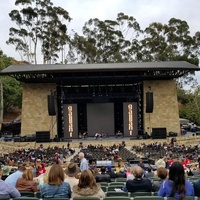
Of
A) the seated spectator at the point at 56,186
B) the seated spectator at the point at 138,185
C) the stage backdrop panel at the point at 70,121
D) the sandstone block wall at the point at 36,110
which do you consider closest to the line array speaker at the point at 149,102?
the stage backdrop panel at the point at 70,121

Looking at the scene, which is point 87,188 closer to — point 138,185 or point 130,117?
point 138,185

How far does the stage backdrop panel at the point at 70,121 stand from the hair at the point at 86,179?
28.7 metres

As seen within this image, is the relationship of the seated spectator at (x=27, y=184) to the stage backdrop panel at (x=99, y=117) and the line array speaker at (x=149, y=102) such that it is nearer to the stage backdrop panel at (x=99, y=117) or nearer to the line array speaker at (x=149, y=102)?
the line array speaker at (x=149, y=102)

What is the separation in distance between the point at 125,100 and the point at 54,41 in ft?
83.3

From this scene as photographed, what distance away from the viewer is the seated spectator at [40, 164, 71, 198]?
17.8ft

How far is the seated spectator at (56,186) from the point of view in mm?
5434

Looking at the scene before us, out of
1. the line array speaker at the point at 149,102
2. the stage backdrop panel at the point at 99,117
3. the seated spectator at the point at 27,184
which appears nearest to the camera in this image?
the seated spectator at the point at 27,184

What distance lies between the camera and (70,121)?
1345 inches

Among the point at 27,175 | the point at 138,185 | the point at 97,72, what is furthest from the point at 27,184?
the point at 97,72

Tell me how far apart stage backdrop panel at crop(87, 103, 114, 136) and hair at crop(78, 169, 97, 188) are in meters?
29.9

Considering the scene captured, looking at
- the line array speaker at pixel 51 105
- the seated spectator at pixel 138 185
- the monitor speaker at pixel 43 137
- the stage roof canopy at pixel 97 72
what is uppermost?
the stage roof canopy at pixel 97 72

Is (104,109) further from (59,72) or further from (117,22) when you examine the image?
(117,22)

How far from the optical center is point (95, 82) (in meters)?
34.8

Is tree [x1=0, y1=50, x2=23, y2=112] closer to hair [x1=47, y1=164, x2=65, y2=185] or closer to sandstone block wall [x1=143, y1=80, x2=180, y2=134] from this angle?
sandstone block wall [x1=143, y1=80, x2=180, y2=134]
